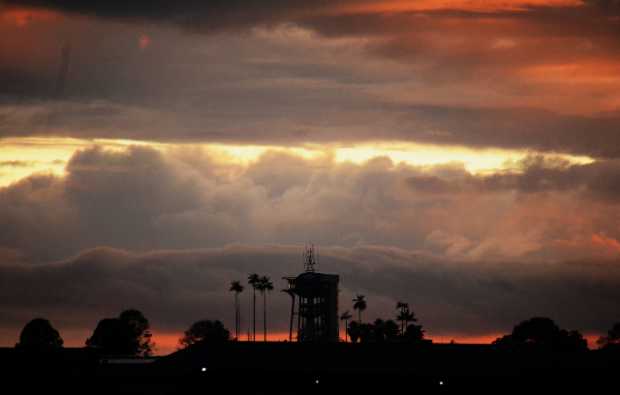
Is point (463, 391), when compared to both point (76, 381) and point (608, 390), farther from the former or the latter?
point (76, 381)

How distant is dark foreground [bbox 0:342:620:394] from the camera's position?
495ft

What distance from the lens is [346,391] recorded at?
15162cm

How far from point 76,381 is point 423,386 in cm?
4186

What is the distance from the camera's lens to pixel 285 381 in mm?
152125

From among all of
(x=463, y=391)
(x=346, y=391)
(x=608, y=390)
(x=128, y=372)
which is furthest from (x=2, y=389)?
(x=608, y=390)

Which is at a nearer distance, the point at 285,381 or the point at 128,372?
the point at 285,381

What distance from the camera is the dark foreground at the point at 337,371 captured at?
495 feet

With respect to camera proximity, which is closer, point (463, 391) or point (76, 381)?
point (463, 391)

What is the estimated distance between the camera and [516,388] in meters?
150

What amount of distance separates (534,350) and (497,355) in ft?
18.9

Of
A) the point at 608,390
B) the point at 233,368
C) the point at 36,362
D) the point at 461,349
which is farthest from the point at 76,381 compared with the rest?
the point at 608,390

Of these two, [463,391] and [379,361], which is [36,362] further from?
[463,391]

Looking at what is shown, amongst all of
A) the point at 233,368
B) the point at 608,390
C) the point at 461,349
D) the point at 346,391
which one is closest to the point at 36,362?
the point at 233,368

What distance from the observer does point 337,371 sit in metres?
152
